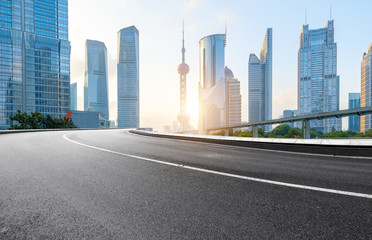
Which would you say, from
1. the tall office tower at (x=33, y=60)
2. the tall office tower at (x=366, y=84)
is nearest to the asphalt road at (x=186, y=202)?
the tall office tower at (x=33, y=60)

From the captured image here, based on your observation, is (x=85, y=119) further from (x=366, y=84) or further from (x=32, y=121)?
(x=366, y=84)

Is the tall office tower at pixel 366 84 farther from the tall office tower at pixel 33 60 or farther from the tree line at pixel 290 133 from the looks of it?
the tall office tower at pixel 33 60

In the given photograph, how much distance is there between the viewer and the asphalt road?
2098 millimetres

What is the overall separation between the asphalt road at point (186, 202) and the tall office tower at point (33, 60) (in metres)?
121

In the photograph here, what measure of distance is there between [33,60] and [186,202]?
130742mm

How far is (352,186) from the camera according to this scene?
343 cm

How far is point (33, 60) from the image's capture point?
332 feet

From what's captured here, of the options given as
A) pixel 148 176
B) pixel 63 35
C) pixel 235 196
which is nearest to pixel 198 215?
pixel 235 196

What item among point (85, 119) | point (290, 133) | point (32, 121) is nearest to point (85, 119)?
point (85, 119)

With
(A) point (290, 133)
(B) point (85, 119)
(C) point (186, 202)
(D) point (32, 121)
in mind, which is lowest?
(A) point (290, 133)

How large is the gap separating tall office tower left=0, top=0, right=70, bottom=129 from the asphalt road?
12108 cm

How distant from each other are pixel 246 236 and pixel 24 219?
2.67m

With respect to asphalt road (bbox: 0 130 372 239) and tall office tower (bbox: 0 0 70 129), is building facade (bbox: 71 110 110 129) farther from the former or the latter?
asphalt road (bbox: 0 130 372 239)

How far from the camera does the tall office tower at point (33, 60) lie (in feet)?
310
